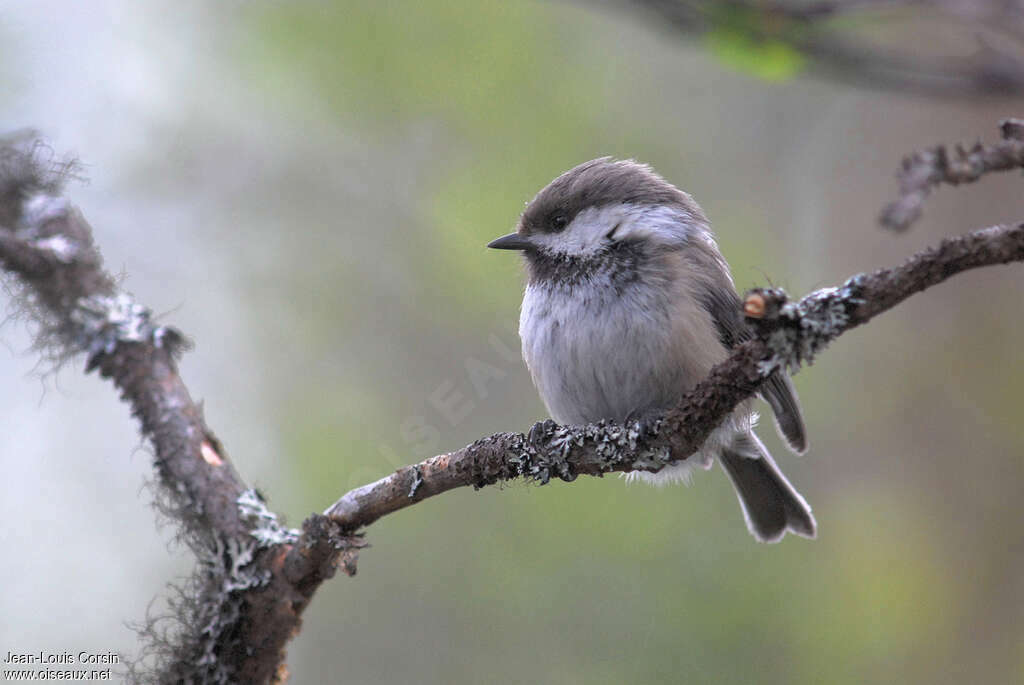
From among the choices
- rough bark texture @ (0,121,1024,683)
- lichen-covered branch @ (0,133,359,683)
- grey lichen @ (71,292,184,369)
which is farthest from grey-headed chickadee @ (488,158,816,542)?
grey lichen @ (71,292,184,369)

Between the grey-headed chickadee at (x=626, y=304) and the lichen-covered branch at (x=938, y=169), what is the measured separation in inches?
60.3

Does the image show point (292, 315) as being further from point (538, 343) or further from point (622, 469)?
point (622, 469)

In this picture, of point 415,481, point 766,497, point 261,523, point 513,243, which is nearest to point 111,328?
point 261,523

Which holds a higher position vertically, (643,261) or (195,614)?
(643,261)

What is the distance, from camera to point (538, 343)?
3.42m

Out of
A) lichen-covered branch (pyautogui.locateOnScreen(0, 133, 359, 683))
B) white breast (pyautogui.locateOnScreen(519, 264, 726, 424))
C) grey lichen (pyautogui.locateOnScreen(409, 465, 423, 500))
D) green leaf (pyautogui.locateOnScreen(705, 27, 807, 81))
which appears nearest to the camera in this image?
green leaf (pyautogui.locateOnScreen(705, 27, 807, 81))

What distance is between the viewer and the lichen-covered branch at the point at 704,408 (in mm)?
1777

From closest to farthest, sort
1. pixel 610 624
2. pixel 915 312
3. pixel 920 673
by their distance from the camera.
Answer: pixel 610 624 < pixel 920 673 < pixel 915 312

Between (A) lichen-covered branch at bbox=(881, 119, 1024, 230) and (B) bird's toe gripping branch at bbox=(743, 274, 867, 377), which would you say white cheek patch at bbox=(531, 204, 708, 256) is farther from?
(A) lichen-covered branch at bbox=(881, 119, 1024, 230)

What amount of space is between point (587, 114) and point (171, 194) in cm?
308

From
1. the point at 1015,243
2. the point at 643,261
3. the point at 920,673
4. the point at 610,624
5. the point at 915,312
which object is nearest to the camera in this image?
the point at 1015,243

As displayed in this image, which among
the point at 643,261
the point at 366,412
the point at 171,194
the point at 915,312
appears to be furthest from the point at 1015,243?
the point at 171,194

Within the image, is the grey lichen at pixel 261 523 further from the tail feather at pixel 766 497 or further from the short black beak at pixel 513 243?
the tail feather at pixel 766 497

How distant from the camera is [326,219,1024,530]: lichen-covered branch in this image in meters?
1.78
